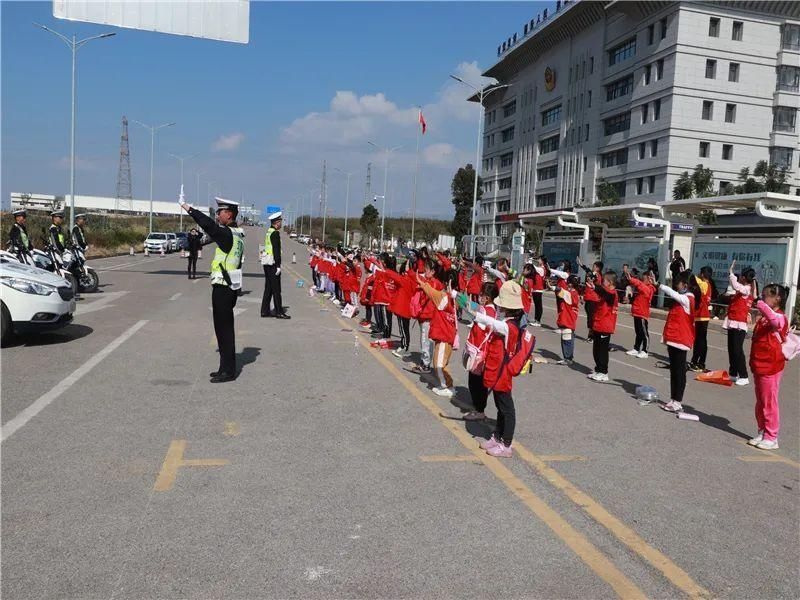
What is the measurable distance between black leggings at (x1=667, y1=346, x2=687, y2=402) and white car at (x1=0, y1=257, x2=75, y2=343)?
8048 millimetres

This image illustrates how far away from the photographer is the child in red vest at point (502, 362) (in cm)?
554

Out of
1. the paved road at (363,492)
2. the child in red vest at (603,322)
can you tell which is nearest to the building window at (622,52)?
the child in red vest at (603,322)

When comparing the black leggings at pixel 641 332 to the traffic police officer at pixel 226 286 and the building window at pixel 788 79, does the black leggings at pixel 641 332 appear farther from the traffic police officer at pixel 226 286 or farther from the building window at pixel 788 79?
the building window at pixel 788 79

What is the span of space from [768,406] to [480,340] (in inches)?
113

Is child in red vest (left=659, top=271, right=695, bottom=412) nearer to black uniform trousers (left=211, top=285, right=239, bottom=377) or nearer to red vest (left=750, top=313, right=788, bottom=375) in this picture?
red vest (left=750, top=313, right=788, bottom=375)

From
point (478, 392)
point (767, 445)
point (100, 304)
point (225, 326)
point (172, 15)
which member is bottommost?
point (767, 445)

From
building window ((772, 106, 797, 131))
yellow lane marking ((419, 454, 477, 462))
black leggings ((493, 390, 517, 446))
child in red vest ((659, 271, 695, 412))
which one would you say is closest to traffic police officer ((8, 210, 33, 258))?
yellow lane marking ((419, 454, 477, 462))

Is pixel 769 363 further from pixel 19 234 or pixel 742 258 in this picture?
pixel 742 258

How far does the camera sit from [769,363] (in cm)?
651

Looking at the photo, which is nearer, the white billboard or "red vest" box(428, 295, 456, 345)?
"red vest" box(428, 295, 456, 345)

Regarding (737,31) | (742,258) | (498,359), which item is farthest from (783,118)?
(498,359)

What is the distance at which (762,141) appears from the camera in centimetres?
4653

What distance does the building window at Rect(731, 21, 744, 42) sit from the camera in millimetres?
45219

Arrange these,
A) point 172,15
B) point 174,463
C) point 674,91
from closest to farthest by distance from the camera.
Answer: point 174,463
point 172,15
point 674,91
